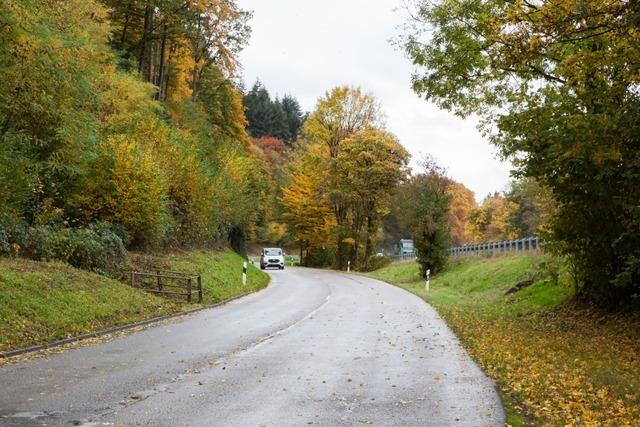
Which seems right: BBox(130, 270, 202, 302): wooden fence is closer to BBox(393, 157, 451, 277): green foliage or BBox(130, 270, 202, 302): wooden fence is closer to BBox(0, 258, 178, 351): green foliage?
BBox(0, 258, 178, 351): green foliage

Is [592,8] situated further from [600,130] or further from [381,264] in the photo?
[381,264]

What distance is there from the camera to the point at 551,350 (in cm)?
1178

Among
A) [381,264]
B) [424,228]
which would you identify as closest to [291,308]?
[424,228]

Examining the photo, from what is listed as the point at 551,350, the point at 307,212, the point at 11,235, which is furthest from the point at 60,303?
the point at 307,212

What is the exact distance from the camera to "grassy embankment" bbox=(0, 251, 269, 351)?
11797mm

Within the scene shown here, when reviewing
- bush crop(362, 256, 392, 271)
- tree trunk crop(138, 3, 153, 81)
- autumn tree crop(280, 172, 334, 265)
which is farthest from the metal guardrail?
tree trunk crop(138, 3, 153, 81)

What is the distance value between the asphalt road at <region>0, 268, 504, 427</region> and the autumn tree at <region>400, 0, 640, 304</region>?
4.78m

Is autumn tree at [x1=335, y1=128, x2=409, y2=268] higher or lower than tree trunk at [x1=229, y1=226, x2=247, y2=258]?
higher

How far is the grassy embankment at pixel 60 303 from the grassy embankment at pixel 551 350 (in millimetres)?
8412

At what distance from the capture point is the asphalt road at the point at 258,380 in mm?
6684

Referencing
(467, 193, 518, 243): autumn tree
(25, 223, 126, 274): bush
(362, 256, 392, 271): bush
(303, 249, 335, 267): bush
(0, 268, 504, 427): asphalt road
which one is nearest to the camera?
(0, 268, 504, 427): asphalt road

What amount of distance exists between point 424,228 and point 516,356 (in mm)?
27933

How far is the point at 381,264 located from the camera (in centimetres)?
5616

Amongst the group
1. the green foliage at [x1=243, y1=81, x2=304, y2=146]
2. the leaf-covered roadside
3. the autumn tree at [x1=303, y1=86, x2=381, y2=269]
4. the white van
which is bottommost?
the leaf-covered roadside
